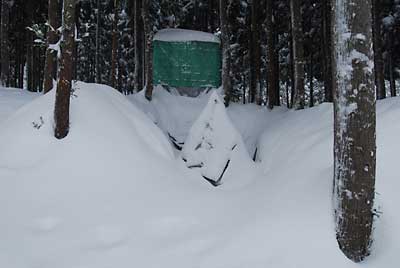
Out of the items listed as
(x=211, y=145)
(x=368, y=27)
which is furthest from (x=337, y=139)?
(x=211, y=145)

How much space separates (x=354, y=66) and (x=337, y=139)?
33.5 inches

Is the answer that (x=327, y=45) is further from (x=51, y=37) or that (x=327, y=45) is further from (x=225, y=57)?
(x=51, y=37)

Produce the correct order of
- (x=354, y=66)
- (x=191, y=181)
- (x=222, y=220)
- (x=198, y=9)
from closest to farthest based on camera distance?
(x=354, y=66) < (x=222, y=220) < (x=191, y=181) < (x=198, y=9)

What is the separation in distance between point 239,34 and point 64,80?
17.4 metres

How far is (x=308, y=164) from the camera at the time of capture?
6496 mm

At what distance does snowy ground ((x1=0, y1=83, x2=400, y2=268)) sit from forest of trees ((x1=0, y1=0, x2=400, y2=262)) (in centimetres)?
44

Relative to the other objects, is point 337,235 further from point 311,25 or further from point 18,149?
point 311,25

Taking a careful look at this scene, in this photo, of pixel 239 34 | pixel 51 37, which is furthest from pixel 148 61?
pixel 239 34

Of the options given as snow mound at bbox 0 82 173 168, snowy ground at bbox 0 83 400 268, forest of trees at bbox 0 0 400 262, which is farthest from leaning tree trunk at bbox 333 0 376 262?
snow mound at bbox 0 82 173 168

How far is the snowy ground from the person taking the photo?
4984mm

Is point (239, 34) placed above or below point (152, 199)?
above

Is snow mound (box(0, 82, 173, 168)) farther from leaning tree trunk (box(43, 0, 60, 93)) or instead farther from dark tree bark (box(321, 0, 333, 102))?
dark tree bark (box(321, 0, 333, 102))

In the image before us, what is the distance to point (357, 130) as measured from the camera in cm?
459

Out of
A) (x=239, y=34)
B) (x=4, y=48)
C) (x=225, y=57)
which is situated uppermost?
(x=239, y=34)
